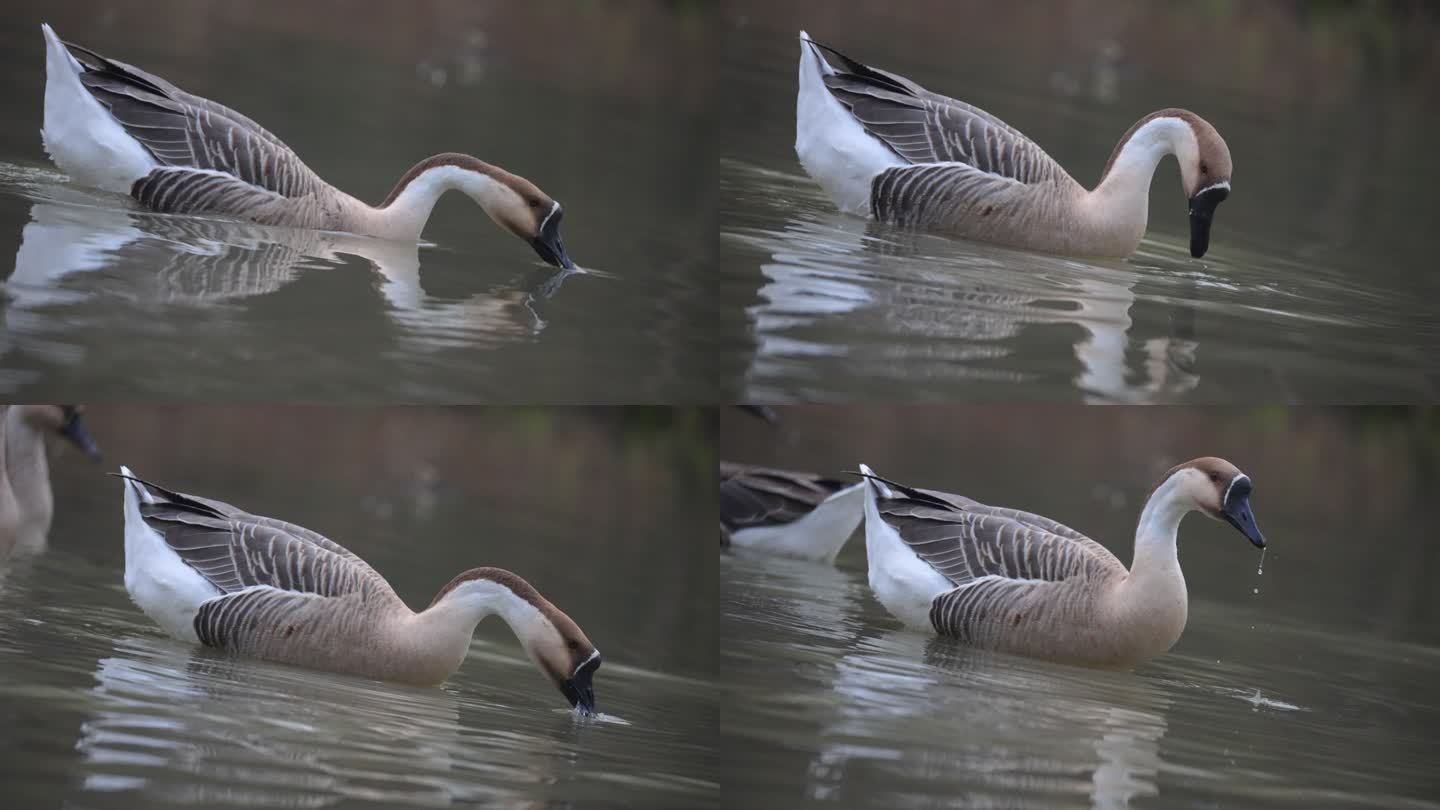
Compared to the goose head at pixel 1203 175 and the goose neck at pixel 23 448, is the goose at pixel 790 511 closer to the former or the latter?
the goose head at pixel 1203 175

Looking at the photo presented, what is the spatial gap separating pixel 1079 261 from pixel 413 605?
7.75 ft

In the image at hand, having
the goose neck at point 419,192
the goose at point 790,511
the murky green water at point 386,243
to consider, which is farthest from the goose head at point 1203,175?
the goose neck at point 419,192

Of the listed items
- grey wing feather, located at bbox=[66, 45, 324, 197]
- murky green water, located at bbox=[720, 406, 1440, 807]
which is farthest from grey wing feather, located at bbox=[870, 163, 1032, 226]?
grey wing feather, located at bbox=[66, 45, 324, 197]

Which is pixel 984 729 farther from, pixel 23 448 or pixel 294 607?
pixel 23 448

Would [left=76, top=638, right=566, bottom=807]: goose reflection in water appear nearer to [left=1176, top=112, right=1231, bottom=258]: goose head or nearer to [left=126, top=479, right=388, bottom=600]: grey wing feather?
[left=126, top=479, right=388, bottom=600]: grey wing feather

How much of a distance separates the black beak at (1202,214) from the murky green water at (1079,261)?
0.34ft

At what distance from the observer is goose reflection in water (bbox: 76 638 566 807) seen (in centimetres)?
399

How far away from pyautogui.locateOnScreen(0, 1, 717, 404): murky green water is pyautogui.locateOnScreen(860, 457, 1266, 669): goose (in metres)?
0.80

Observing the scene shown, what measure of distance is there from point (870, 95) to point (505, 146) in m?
1.46

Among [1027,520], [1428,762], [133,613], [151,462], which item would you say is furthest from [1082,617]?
[151,462]

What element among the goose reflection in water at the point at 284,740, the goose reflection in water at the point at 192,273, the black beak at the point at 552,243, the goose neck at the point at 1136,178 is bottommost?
the goose reflection in water at the point at 284,740

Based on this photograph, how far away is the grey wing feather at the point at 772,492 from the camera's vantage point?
5.85m

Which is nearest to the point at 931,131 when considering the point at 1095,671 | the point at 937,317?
the point at 937,317

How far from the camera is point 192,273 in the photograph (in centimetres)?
497
